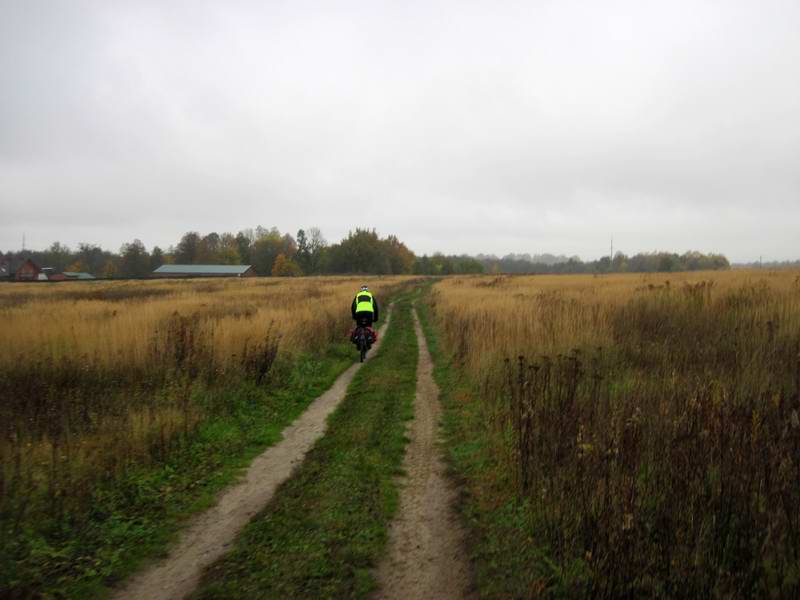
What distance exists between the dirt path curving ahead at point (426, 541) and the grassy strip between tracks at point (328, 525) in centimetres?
13

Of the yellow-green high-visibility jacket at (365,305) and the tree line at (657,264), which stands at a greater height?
the tree line at (657,264)

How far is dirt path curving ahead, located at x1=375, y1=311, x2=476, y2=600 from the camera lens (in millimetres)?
3012

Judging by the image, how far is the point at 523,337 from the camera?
29.2 feet

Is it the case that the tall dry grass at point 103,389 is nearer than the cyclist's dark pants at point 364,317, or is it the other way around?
the tall dry grass at point 103,389

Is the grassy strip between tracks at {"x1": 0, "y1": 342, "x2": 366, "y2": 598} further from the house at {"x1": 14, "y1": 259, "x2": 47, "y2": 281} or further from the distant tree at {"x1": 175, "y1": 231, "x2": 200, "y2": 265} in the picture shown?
the distant tree at {"x1": 175, "y1": 231, "x2": 200, "y2": 265}

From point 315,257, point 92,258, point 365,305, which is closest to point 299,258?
point 315,257

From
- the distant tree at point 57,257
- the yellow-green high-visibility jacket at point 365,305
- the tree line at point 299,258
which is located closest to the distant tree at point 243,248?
the tree line at point 299,258

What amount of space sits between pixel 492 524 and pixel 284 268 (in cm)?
9769

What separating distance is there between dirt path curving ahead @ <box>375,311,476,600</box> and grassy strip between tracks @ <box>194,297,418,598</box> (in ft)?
0.42

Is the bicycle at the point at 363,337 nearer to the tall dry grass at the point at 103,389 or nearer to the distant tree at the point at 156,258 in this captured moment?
the tall dry grass at the point at 103,389

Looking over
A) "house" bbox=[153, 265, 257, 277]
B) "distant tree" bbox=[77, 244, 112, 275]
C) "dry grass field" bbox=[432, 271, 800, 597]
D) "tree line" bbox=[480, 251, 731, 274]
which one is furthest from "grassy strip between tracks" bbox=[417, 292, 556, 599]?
"distant tree" bbox=[77, 244, 112, 275]

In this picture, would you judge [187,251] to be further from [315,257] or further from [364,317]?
[364,317]

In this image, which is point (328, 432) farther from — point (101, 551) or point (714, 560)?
point (714, 560)

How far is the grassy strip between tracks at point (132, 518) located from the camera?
3105mm
